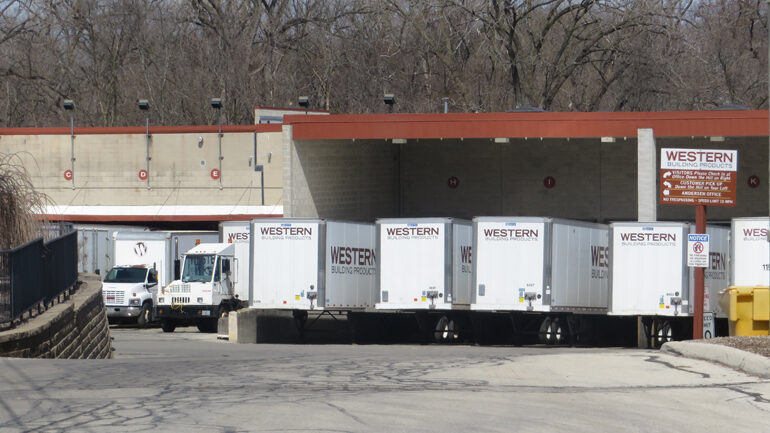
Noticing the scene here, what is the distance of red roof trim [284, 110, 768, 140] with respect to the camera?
32031mm

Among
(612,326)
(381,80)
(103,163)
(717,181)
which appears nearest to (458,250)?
(612,326)

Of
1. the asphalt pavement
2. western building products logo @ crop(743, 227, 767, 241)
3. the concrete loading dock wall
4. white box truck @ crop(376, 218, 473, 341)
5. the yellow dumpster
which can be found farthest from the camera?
the concrete loading dock wall

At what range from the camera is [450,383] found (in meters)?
13.8

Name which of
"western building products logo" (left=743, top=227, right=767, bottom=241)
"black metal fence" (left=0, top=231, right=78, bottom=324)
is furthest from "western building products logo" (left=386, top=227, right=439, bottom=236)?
"black metal fence" (left=0, top=231, right=78, bottom=324)

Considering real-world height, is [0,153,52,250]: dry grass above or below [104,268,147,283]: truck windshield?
above

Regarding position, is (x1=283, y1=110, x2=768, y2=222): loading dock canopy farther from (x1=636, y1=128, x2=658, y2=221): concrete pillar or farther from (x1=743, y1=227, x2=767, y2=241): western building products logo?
(x1=743, y1=227, x2=767, y2=241): western building products logo

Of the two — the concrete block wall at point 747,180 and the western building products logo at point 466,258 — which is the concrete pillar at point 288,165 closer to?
the western building products logo at point 466,258

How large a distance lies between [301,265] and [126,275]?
35.8 ft

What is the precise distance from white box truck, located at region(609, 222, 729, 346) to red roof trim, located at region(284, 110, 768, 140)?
4444mm

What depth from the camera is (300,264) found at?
98.4 ft

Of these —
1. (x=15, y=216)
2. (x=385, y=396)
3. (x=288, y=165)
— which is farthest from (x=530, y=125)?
(x=385, y=396)

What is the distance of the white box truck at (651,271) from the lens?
28.2 metres

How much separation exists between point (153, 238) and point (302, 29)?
27643 millimetres

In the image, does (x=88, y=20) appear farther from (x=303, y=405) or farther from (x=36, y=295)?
(x=303, y=405)
